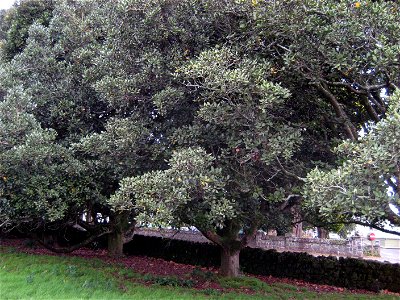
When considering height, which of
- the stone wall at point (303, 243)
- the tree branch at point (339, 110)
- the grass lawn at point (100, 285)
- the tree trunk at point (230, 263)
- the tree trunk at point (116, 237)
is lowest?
the grass lawn at point (100, 285)

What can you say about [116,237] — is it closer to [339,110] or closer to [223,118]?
[223,118]

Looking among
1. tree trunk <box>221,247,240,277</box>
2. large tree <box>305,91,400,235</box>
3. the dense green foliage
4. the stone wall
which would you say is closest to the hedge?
tree trunk <box>221,247,240,277</box>

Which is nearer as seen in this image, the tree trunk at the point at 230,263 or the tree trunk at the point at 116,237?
the tree trunk at the point at 230,263

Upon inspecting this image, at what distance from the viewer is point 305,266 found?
475 inches

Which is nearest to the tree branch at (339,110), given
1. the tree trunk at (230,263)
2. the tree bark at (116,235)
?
the tree trunk at (230,263)

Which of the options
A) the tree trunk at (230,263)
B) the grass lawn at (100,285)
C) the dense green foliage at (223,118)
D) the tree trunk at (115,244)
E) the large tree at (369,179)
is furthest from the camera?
the tree trunk at (115,244)

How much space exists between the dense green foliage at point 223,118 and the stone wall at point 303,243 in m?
11.6

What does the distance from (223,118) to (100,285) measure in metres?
4.98

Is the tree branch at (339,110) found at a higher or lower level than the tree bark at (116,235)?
higher

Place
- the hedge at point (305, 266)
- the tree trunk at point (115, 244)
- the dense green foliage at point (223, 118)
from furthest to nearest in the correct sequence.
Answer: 1. the tree trunk at point (115, 244)
2. the hedge at point (305, 266)
3. the dense green foliage at point (223, 118)

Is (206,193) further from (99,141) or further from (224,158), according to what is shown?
(99,141)

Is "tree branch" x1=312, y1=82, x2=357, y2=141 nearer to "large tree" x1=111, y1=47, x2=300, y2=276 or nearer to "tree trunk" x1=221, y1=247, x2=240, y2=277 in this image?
"large tree" x1=111, y1=47, x2=300, y2=276

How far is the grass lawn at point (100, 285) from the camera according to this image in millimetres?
7797

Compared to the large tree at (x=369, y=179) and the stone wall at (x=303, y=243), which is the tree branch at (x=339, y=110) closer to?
the large tree at (x=369, y=179)
